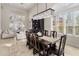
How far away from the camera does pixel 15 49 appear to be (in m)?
2.02

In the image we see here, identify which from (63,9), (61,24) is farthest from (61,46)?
(63,9)

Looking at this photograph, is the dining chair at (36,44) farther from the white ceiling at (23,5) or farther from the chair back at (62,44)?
the white ceiling at (23,5)

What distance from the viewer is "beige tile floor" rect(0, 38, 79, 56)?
1.99m

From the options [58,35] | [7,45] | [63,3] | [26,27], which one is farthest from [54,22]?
[7,45]

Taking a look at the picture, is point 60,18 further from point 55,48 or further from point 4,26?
point 4,26

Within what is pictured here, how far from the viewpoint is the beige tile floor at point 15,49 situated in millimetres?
1988

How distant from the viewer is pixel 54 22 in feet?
6.65

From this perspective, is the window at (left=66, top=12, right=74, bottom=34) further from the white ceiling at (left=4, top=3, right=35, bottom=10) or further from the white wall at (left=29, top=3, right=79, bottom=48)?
the white ceiling at (left=4, top=3, right=35, bottom=10)

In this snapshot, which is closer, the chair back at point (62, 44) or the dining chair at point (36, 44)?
the chair back at point (62, 44)

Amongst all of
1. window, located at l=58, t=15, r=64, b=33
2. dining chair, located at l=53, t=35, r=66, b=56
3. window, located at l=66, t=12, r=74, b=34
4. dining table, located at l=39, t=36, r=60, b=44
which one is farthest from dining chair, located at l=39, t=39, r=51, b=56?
window, located at l=66, t=12, r=74, b=34

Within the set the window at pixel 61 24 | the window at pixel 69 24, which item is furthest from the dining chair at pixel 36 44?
the window at pixel 69 24

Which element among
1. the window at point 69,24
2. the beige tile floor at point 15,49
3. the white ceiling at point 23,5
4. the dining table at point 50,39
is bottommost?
the beige tile floor at point 15,49

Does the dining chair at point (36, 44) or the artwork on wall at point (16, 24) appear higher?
the artwork on wall at point (16, 24)

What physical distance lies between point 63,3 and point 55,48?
0.96m
